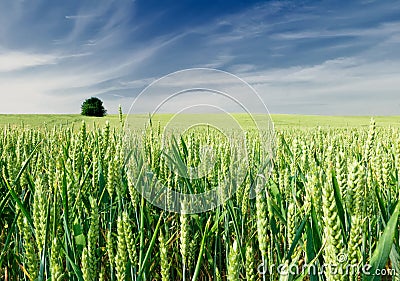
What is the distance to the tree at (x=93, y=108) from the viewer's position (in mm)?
34662

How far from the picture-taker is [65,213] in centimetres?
100

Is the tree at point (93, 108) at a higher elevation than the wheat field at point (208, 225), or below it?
higher

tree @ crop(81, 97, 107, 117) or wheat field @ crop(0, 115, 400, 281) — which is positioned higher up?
tree @ crop(81, 97, 107, 117)

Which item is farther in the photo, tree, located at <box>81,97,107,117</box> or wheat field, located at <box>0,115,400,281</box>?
tree, located at <box>81,97,107,117</box>

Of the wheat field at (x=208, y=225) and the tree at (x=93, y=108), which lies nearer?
the wheat field at (x=208, y=225)

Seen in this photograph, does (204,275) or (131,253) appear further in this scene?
(204,275)

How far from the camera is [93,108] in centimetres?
3475

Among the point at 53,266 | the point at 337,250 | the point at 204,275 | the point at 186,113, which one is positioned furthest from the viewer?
the point at 186,113

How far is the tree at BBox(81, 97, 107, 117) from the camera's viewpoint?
114 feet

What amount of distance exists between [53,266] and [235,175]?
926 mm

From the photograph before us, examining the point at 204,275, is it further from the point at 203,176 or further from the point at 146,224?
the point at 203,176

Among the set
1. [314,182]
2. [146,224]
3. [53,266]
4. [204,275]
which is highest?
[314,182]

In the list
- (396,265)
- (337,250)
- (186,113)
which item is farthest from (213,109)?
(337,250)

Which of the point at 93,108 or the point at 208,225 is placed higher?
the point at 93,108
